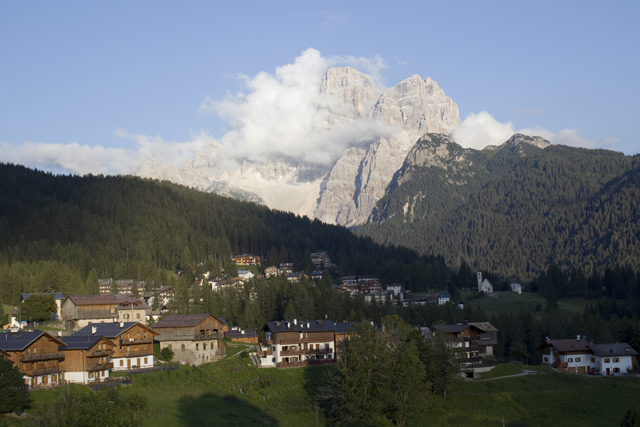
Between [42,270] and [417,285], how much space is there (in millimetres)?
Result: 102773

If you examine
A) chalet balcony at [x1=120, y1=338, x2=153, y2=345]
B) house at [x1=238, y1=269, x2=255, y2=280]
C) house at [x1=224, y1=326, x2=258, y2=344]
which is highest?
house at [x1=238, y1=269, x2=255, y2=280]

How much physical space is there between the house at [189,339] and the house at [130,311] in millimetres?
24652

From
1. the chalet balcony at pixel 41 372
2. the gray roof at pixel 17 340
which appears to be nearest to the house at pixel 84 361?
the chalet balcony at pixel 41 372

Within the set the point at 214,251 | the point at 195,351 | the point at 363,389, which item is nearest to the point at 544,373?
the point at 363,389

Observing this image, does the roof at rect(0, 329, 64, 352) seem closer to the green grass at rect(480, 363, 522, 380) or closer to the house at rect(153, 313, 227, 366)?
the house at rect(153, 313, 227, 366)

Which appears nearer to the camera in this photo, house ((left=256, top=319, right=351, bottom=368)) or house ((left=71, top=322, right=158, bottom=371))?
house ((left=71, top=322, right=158, bottom=371))

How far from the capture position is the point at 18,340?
210 ft

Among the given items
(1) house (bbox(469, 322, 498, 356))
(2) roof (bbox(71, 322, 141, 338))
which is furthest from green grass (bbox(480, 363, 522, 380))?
(2) roof (bbox(71, 322, 141, 338))

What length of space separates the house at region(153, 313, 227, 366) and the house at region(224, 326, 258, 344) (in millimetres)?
19096

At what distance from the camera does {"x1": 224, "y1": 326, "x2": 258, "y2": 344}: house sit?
106 metres

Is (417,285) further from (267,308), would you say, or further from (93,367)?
(93,367)

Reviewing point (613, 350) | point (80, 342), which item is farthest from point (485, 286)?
point (80, 342)

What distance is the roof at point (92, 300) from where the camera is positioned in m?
102

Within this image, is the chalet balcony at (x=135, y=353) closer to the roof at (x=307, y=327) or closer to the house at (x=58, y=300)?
the roof at (x=307, y=327)
